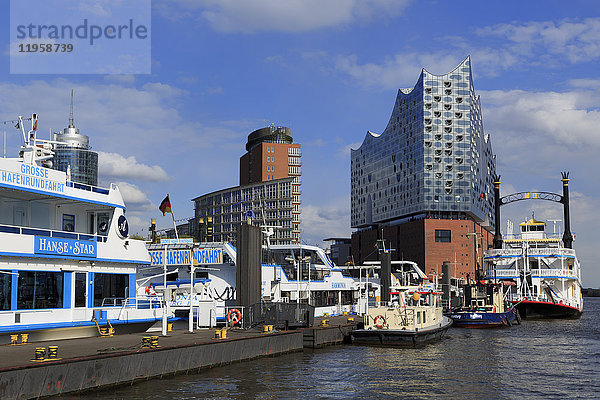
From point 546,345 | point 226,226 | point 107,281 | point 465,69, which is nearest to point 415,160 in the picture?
point 465,69

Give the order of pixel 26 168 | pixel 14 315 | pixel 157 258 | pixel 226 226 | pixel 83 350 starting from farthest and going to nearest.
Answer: pixel 226 226 < pixel 157 258 < pixel 26 168 < pixel 14 315 < pixel 83 350

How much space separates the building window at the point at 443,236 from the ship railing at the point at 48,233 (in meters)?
135

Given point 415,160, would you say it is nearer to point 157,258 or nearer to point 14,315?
point 157,258

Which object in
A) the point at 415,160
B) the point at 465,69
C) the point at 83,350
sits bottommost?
the point at 83,350

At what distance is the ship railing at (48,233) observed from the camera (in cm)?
2829

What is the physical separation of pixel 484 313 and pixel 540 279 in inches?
1378

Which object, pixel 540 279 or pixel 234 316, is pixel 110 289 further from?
pixel 540 279

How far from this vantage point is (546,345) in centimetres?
4991

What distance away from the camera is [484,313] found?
67.3m

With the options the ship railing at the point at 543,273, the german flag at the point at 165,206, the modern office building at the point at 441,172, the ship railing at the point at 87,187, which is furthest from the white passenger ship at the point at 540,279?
the ship railing at the point at 87,187

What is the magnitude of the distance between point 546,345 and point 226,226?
139 m

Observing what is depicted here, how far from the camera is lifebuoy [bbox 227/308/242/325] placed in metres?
39.7

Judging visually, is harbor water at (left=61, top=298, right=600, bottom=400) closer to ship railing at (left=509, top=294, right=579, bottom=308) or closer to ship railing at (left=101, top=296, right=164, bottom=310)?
ship railing at (left=101, top=296, right=164, bottom=310)

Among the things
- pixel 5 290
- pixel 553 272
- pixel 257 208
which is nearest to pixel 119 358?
pixel 5 290
